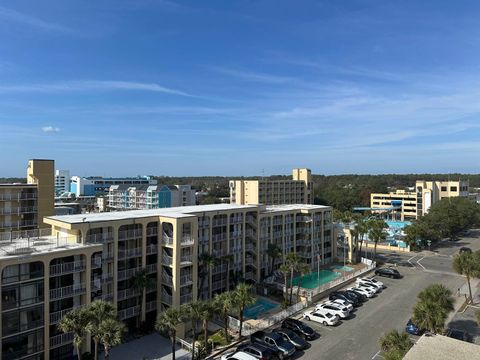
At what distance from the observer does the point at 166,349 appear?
111ft

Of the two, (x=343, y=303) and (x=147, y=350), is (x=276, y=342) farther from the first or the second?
(x=343, y=303)

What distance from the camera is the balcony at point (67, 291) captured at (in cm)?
3036

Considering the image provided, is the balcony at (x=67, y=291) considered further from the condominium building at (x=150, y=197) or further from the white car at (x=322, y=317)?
the condominium building at (x=150, y=197)

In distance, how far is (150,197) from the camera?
5502 inches

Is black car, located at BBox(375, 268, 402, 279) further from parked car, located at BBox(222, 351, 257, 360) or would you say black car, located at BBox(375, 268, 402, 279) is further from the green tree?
parked car, located at BBox(222, 351, 257, 360)

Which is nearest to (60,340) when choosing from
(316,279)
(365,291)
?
(316,279)

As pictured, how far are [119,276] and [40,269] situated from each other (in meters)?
8.77

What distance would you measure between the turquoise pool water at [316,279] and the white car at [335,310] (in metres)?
8.38

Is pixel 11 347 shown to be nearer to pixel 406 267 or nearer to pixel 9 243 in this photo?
pixel 9 243

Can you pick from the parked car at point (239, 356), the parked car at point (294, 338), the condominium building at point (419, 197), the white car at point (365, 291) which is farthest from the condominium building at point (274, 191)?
the parked car at point (239, 356)

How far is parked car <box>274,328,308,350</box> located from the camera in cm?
3360

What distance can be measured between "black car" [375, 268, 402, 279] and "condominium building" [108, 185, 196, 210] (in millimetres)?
92743

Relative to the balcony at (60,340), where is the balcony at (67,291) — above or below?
above

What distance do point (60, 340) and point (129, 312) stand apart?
7.67m
